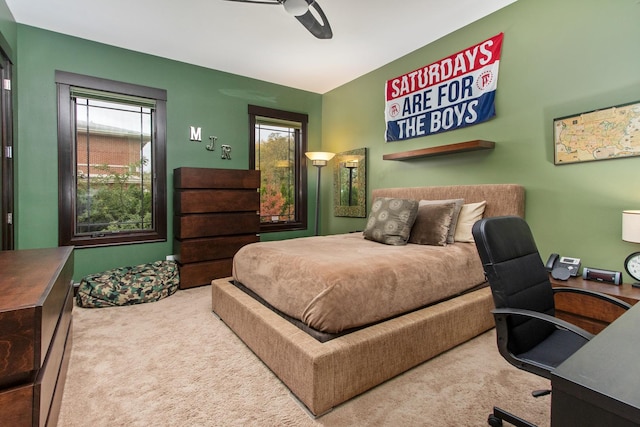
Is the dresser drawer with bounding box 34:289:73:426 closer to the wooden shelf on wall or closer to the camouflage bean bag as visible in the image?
the camouflage bean bag

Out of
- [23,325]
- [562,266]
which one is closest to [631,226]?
[562,266]

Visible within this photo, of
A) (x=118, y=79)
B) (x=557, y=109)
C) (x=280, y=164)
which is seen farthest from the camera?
(x=280, y=164)

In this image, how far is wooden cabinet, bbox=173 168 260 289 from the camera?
142 inches

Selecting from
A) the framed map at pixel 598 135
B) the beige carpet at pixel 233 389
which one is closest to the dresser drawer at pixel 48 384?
the beige carpet at pixel 233 389

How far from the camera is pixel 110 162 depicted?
11.9ft

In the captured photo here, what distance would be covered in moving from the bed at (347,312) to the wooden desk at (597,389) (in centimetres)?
105

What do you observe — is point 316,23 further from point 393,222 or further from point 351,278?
point 351,278

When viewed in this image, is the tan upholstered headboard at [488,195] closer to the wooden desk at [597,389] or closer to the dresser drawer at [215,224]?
the dresser drawer at [215,224]

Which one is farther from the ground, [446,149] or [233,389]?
[446,149]

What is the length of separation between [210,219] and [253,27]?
2186 millimetres

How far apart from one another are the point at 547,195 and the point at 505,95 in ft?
3.34

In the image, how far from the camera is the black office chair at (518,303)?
4.16 ft

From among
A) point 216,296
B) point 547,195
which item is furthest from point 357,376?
point 547,195

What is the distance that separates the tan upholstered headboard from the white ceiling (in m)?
1.51
